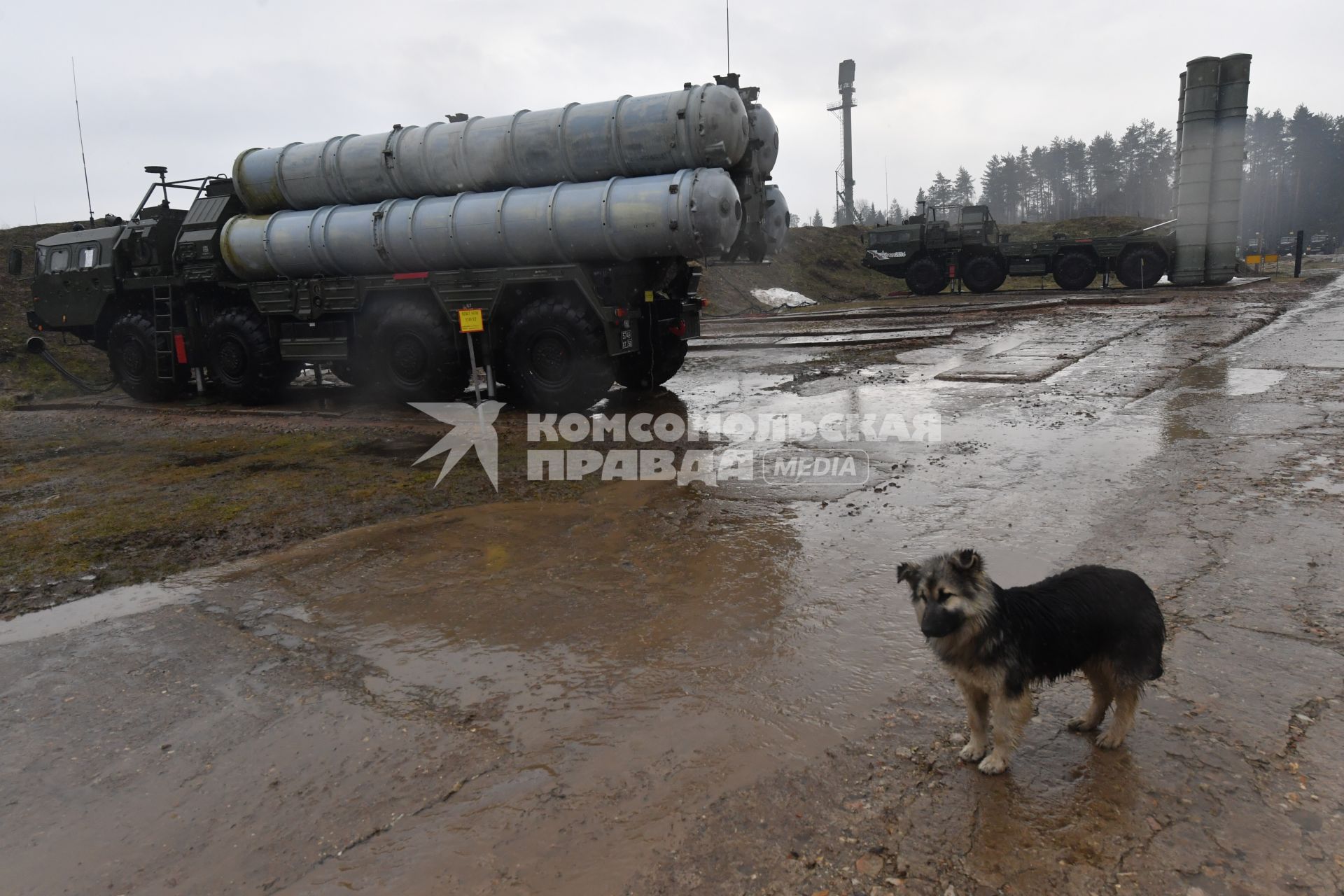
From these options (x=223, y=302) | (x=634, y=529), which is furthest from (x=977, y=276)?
(x=634, y=529)

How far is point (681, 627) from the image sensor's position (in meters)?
4.16

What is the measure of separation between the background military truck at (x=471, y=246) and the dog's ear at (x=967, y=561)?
7.10 m

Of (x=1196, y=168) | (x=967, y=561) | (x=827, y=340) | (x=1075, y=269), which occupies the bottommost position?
(x=967, y=561)

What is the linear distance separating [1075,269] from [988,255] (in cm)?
280

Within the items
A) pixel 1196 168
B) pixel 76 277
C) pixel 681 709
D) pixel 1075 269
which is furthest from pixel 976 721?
pixel 1075 269

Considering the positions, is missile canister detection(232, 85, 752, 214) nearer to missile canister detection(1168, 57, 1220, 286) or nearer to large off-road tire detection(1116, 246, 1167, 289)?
missile canister detection(1168, 57, 1220, 286)

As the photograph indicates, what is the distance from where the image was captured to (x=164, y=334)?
13148mm

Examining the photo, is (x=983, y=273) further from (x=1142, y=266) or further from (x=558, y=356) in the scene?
(x=558, y=356)

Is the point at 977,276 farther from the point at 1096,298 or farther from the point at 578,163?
the point at 578,163

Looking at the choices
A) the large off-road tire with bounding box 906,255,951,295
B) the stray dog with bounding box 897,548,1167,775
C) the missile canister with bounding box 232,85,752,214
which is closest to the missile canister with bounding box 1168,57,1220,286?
the large off-road tire with bounding box 906,255,951,295

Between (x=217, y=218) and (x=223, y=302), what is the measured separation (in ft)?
4.87

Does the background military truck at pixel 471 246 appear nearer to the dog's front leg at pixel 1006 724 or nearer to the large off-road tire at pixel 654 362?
the large off-road tire at pixel 654 362

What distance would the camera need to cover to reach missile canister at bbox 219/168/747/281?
366 inches

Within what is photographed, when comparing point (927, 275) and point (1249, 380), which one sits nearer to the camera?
point (1249, 380)
